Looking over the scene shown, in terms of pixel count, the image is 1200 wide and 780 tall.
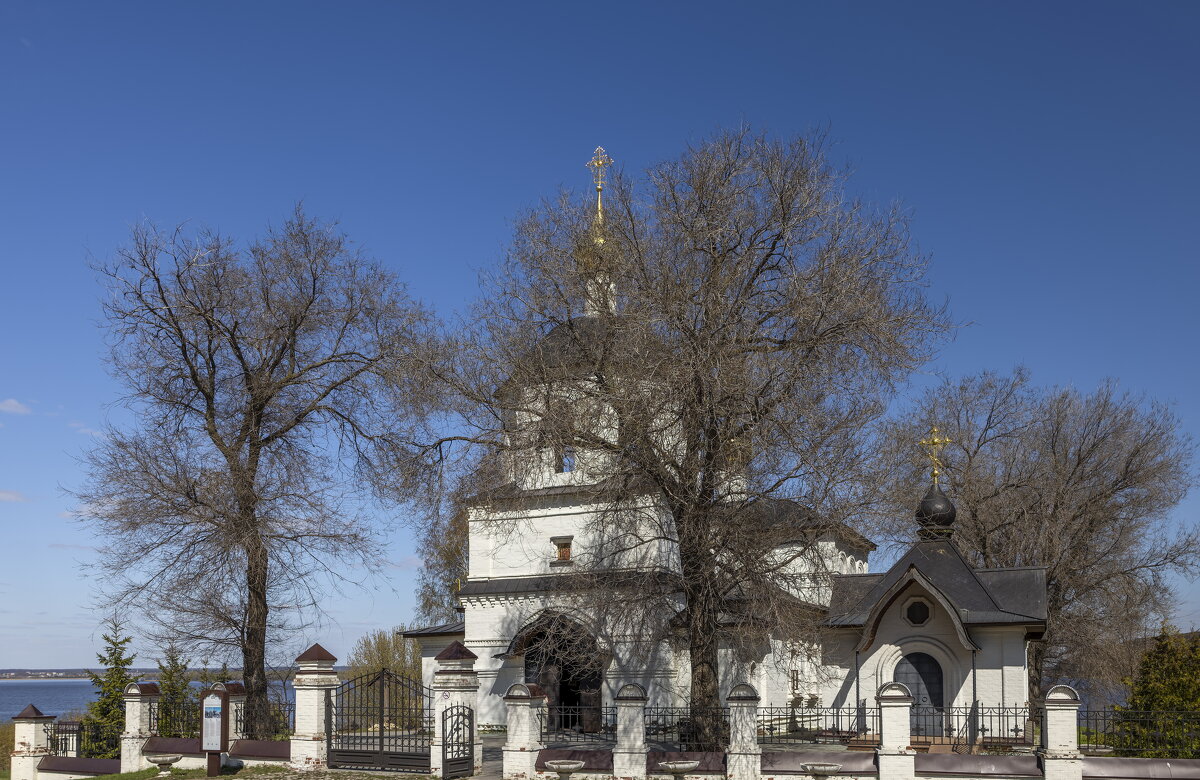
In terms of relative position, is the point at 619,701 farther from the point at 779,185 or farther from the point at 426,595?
the point at 426,595

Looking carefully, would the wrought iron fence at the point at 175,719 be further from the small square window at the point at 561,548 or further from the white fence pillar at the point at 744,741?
the white fence pillar at the point at 744,741

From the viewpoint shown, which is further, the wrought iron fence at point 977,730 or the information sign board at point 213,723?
the wrought iron fence at point 977,730

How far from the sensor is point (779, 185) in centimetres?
1862

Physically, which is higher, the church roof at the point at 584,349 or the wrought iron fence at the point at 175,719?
the church roof at the point at 584,349

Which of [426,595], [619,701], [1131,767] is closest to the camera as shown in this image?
[1131,767]

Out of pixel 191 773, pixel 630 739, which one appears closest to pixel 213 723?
pixel 191 773

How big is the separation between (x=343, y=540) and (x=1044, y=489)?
68.8 ft

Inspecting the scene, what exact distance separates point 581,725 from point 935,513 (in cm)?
1002

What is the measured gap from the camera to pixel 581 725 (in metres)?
25.7

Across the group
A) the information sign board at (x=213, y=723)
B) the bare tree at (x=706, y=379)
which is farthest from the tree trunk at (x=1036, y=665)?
the information sign board at (x=213, y=723)

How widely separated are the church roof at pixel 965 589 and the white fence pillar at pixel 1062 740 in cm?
680

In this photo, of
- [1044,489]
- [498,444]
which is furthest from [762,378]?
[1044,489]

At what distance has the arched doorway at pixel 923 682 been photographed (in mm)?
23594

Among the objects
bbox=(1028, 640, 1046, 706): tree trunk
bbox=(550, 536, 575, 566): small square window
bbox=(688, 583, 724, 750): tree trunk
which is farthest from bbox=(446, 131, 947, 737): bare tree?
bbox=(1028, 640, 1046, 706): tree trunk
